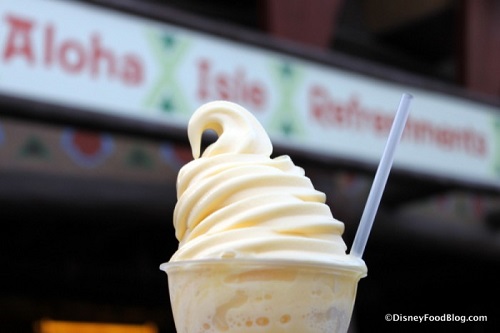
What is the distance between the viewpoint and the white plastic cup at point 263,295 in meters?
1.17

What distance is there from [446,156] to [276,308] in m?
4.14

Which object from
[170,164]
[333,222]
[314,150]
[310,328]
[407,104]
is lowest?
[310,328]

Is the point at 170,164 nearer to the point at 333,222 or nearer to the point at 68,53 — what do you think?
the point at 68,53

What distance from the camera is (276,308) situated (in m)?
1.17

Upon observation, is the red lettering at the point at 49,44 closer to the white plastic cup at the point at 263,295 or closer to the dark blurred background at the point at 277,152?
the dark blurred background at the point at 277,152

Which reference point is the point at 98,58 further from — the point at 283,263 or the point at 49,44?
the point at 283,263

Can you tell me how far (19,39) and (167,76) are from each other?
70cm

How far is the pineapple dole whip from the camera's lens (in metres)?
1.17

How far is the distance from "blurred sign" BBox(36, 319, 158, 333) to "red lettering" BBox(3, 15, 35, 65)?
177 inches

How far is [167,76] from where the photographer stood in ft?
12.9

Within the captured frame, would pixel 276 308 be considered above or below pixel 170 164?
below

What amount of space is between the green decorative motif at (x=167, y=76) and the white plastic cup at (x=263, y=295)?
272cm

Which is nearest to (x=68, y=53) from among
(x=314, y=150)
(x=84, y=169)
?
(x=314, y=150)

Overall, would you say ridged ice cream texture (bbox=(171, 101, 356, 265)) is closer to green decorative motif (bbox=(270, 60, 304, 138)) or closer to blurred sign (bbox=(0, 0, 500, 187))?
blurred sign (bbox=(0, 0, 500, 187))
